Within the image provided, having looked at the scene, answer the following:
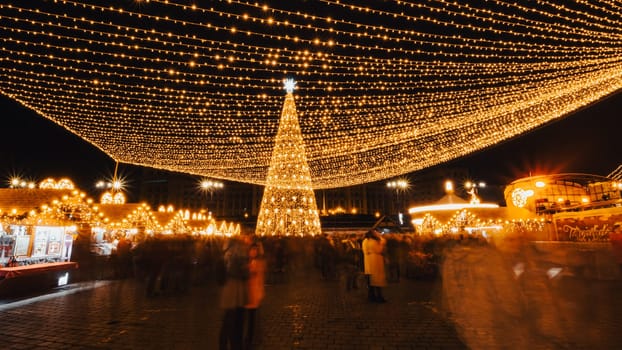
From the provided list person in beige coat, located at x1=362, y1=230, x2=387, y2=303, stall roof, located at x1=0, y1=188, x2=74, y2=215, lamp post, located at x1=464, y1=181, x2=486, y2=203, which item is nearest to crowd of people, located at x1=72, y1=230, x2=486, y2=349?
person in beige coat, located at x1=362, y1=230, x2=387, y2=303

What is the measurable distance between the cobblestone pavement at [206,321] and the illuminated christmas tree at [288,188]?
4.78m

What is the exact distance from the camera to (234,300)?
11.7ft

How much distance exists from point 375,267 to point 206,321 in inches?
136

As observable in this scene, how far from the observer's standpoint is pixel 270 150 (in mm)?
13867

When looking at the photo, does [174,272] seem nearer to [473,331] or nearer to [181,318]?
[181,318]

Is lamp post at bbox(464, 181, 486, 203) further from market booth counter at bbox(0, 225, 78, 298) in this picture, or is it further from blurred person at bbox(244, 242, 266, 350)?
market booth counter at bbox(0, 225, 78, 298)

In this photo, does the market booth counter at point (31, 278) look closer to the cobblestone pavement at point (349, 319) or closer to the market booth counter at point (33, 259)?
the market booth counter at point (33, 259)

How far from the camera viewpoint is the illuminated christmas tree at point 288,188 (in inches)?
483

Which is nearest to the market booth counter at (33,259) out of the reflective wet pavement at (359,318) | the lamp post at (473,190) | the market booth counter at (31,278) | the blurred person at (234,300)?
the market booth counter at (31,278)

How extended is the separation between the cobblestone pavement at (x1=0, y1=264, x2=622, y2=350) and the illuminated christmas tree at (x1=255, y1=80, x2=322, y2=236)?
4.75 metres

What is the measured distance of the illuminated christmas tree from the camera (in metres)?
12.3

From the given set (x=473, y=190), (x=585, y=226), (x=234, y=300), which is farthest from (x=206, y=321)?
(x=473, y=190)

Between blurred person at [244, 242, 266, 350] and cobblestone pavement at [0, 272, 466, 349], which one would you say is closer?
blurred person at [244, 242, 266, 350]

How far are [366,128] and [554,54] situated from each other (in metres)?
5.41
